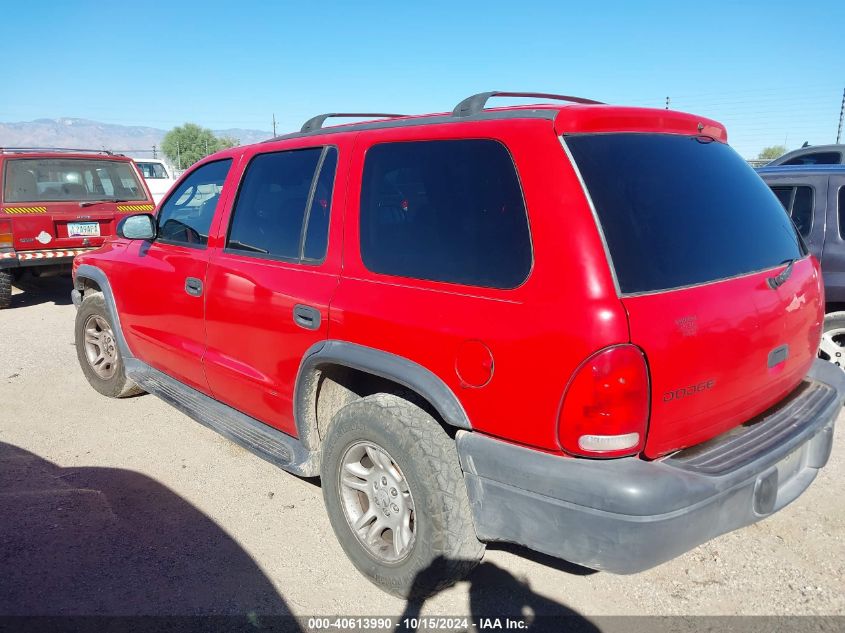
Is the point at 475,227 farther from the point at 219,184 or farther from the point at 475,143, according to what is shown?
the point at 219,184

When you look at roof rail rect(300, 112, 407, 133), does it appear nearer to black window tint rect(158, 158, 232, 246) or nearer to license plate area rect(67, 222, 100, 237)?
black window tint rect(158, 158, 232, 246)

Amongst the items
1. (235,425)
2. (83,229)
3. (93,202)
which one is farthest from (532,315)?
(93,202)

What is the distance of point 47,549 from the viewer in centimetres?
290

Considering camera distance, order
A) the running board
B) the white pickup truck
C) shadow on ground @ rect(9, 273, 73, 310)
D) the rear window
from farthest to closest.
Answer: the white pickup truck, shadow on ground @ rect(9, 273, 73, 310), the running board, the rear window

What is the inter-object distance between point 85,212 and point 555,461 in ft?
25.3

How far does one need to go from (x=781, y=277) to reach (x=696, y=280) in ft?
1.79

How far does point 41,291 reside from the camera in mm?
9594

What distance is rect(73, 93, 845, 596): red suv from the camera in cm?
192

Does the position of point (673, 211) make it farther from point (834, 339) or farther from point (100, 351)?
point (100, 351)

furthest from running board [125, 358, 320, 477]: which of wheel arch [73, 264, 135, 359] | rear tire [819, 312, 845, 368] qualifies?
rear tire [819, 312, 845, 368]

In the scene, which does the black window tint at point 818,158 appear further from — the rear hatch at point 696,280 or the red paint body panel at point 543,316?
the rear hatch at point 696,280

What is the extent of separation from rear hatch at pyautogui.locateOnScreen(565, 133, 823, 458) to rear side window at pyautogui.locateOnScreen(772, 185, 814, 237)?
2.56m

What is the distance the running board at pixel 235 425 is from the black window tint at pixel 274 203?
90cm

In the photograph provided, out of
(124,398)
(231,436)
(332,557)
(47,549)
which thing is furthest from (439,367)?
(124,398)
